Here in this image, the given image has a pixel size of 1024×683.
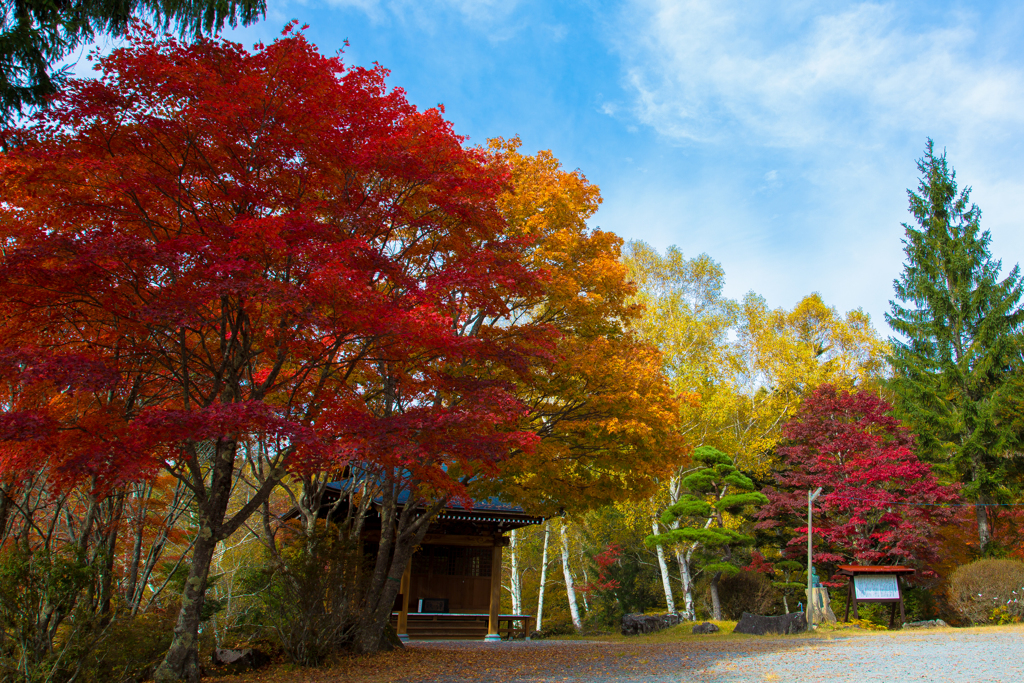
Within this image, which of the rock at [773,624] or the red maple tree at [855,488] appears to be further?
the red maple tree at [855,488]

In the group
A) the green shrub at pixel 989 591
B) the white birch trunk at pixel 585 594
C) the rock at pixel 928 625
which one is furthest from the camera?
the white birch trunk at pixel 585 594

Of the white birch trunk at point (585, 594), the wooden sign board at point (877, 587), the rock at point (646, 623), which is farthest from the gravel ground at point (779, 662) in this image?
the white birch trunk at point (585, 594)

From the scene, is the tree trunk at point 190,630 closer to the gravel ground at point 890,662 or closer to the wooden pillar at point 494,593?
the gravel ground at point 890,662

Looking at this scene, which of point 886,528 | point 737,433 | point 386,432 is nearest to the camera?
point 386,432

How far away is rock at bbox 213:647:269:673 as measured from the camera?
718 cm

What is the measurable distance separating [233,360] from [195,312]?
4.41 feet

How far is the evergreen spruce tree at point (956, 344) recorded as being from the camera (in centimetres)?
1806

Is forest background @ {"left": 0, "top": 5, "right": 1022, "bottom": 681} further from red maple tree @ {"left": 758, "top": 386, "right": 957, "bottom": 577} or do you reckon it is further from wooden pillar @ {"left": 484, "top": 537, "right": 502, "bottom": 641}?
red maple tree @ {"left": 758, "top": 386, "right": 957, "bottom": 577}

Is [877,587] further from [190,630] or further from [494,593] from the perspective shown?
[190,630]

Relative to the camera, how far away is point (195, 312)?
532 centimetres

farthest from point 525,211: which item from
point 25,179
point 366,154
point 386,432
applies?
point 25,179

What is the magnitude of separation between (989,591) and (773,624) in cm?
552

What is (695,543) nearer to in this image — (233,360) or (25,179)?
(233,360)

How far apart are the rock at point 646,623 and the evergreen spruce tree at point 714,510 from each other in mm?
1634
